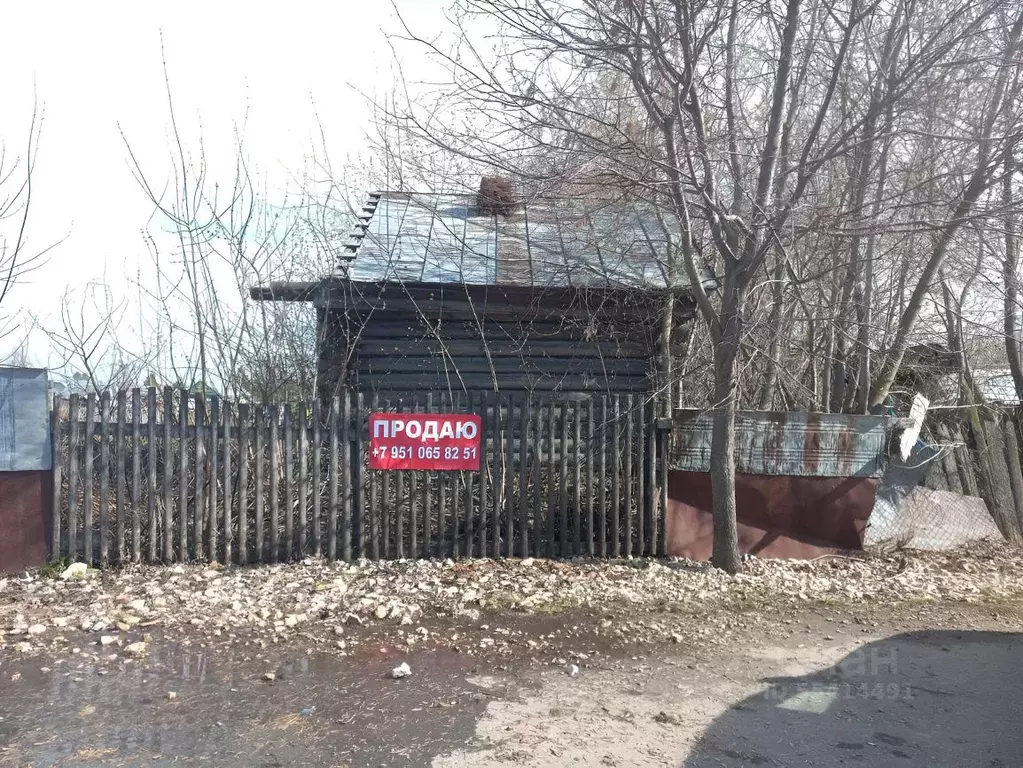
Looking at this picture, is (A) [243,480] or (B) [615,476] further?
(B) [615,476]

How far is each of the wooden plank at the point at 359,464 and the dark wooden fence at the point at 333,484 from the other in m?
0.02

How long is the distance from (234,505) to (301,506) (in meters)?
0.67

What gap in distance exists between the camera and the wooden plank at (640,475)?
838 centimetres

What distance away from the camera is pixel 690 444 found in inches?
335

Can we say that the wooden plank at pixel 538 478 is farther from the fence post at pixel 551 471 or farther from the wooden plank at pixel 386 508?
the wooden plank at pixel 386 508

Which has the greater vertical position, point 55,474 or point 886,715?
point 55,474

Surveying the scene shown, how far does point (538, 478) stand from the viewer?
8188mm

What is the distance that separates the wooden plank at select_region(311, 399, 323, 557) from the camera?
25.8ft

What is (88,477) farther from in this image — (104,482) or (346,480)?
(346,480)

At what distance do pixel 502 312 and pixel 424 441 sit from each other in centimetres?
254

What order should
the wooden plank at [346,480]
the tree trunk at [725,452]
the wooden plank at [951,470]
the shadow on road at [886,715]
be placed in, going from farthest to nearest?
the wooden plank at [951,470], the wooden plank at [346,480], the tree trunk at [725,452], the shadow on road at [886,715]

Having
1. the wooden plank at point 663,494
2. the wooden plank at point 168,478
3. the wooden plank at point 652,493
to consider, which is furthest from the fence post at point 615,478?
the wooden plank at point 168,478

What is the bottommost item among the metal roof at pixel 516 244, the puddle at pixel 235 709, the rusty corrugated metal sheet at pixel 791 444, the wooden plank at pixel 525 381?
the puddle at pixel 235 709

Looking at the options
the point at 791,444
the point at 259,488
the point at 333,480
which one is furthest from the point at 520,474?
the point at 791,444
